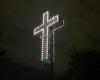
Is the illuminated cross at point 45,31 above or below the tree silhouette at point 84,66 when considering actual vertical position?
above

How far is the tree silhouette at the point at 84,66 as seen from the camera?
10.3 meters

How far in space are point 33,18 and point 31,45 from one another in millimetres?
903

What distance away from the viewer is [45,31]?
1054 cm

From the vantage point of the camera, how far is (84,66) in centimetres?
1049

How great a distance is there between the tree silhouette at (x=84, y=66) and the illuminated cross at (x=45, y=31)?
0.92m

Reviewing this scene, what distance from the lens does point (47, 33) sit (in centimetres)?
1052

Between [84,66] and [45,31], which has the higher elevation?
[45,31]

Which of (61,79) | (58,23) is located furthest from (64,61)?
(58,23)

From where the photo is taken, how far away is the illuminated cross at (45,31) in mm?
10320

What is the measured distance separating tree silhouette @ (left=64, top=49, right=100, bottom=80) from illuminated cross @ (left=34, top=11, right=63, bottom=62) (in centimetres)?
92

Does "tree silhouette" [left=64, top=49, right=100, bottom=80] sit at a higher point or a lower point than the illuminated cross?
lower

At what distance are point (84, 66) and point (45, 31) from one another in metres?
1.56

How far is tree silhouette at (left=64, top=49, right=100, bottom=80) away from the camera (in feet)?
33.8

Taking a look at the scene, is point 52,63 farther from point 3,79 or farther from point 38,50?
point 3,79
